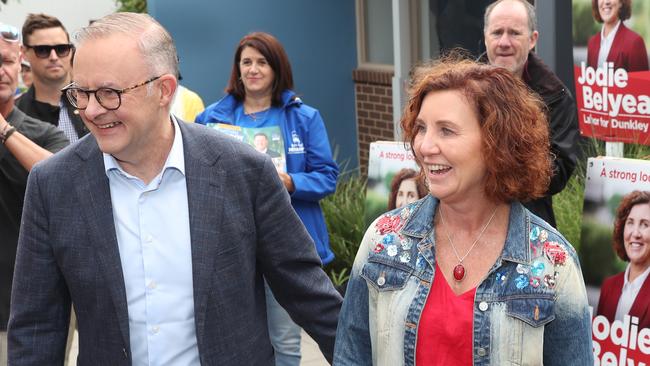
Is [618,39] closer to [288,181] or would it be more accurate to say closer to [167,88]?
[288,181]

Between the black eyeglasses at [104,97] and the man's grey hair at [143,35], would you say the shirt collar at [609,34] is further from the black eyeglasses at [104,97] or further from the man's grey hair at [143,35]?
the black eyeglasses at [104,97]

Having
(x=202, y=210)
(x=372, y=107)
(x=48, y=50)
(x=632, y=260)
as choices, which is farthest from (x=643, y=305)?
(x=372, y=107)

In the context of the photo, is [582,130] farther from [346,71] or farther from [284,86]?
[346,71]

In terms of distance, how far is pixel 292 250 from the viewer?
347cm

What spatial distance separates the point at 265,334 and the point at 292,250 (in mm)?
304

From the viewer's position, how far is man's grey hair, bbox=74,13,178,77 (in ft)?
10.3

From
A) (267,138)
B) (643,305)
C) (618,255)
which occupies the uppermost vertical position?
(267,138)

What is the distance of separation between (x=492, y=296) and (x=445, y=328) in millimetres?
156

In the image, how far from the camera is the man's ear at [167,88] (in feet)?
10.7

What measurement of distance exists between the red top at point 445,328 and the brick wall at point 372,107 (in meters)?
9.06

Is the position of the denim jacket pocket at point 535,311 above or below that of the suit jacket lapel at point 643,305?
above

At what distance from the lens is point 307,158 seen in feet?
20.0

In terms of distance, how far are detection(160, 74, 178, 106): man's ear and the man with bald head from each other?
83.7 inches

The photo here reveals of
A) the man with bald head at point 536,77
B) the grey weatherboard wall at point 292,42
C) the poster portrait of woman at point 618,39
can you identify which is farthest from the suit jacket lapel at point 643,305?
the grey weatherboard wall at point 292,42
